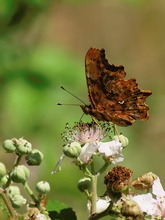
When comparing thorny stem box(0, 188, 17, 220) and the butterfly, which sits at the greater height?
the butterfly

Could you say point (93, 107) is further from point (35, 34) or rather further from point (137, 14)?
point (137, 14)

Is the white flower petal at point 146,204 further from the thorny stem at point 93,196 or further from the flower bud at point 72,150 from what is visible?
the flower bud at point 72,150

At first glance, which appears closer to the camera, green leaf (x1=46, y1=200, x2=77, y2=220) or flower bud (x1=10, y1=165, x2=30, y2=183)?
flower bud (x1=10, y1=165, x2=30, y2=183)

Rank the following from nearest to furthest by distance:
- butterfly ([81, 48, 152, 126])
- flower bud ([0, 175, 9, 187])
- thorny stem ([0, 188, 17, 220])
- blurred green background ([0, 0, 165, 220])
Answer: thorny stem ([0, 188, 17, 220]) → flower bud ([0, 175, 9, 187]) → butterfly ([81, 48, 152, 126]) → blurred green background ([0, 0, 165, 220])

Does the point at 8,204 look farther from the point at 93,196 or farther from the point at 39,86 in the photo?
the point at 39,86

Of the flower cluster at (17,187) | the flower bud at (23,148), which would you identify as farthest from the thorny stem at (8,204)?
the flower bud at (23,148)

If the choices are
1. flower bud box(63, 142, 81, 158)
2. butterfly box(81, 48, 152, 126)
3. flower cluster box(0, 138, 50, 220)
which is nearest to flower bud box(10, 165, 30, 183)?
flower cluster box(0, 138, 50, 220)

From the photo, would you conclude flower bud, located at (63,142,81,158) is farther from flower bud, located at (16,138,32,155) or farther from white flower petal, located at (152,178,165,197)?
white flower petal, located at (152,178,165,197)

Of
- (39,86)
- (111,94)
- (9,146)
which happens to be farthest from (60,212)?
(39,86)
